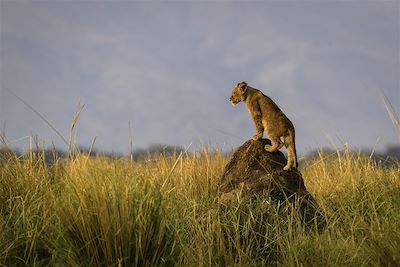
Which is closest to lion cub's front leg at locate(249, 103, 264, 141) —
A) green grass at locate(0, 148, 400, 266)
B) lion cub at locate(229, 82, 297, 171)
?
lion cub at locate(229, 82, 297, 171)

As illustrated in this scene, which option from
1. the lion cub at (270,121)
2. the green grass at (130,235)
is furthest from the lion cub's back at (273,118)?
the green grass at (130,235)

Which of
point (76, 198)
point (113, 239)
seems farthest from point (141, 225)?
point (76, 198)

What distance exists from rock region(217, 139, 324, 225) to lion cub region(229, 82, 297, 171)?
98 mm

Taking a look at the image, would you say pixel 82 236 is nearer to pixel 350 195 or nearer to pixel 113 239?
pixel 113 239

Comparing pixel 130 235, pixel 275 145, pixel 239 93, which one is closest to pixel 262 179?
pixel 275 145

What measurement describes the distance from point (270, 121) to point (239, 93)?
529 millimetres

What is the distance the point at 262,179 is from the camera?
6.57 metres

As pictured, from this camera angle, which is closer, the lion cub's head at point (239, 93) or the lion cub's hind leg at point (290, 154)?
the lion cub's hind leg at point (290, 154)

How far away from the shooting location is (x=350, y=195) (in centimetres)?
752

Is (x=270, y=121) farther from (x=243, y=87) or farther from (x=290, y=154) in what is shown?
(x=243, y=87)

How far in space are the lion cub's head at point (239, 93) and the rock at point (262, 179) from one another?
48 centimetres

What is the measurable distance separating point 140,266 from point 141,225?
1.10 feet

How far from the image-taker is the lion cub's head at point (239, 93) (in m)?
6.88

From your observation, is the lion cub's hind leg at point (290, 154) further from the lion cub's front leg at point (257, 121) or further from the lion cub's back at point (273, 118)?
the lion cub's front leg at point (257, 121)
